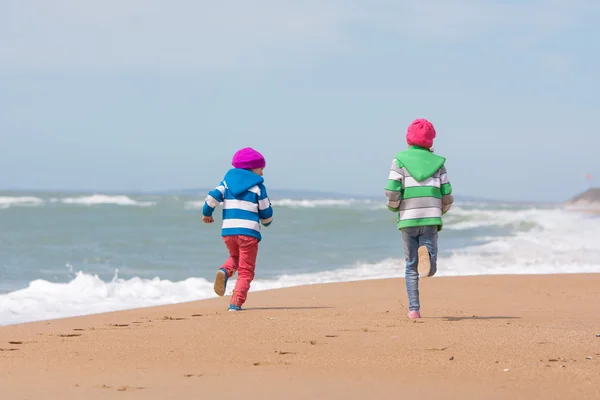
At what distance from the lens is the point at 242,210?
7051mm

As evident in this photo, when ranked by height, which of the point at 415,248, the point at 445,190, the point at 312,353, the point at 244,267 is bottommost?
the point at 312,353

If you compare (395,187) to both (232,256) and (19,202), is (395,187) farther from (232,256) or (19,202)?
(19,202)

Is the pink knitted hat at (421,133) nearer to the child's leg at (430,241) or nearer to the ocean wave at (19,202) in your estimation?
the child's leg at (430,241)

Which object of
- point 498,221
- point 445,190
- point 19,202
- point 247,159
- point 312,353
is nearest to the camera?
point 312,353

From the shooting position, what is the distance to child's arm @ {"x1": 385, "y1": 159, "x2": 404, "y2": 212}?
20.6ft

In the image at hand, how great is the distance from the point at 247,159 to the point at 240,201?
388mm

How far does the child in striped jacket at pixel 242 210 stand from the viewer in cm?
704

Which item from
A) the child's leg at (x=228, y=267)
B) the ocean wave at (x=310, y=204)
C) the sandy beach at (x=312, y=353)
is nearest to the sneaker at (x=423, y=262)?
the sandy beach at (x=312, y=353)

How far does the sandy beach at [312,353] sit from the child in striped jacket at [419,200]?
440 millimetres

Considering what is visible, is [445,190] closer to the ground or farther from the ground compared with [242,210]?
farther from the ground

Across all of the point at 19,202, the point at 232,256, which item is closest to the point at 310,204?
the point at 19,202

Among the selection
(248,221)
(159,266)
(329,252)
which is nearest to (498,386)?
(248,221)

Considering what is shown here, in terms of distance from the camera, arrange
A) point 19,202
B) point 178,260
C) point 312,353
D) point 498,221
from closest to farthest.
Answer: point 312,353 < point 178,260 < point 498,221 < point 19,202

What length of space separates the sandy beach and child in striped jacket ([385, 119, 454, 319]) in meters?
0.44
